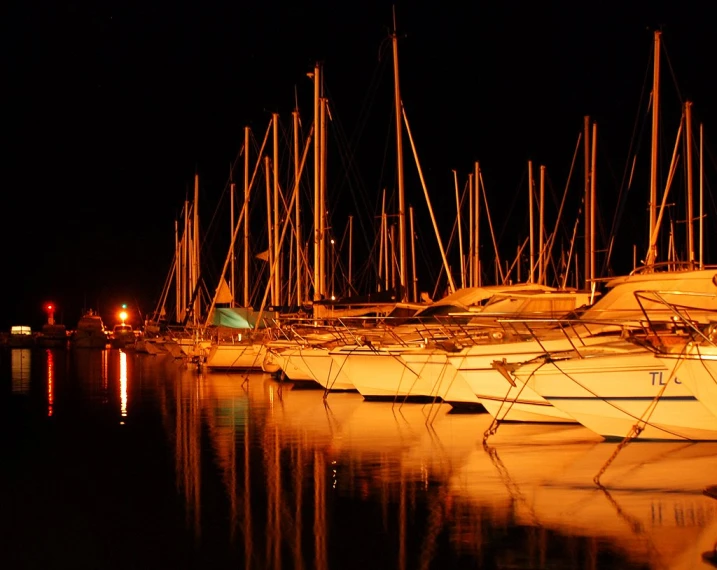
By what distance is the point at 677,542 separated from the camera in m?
10.1

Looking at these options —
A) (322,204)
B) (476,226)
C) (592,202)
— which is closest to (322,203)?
(322,204)

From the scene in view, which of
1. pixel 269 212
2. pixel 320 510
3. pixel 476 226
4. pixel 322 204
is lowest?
pixel 320 510

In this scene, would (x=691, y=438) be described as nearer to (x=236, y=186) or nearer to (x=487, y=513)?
(x=487, y=513)

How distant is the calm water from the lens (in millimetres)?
10062

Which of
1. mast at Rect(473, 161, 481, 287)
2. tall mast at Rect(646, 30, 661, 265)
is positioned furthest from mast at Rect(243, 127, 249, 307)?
tall mast at Rect(646, 30, 661, 265)

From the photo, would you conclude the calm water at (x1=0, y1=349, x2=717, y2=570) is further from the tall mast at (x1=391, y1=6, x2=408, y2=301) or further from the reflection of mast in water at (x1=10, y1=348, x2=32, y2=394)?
the reflection of mast in water at (x1=10, y1=348, x2=32, y2=394)

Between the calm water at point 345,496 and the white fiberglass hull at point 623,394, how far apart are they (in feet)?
1.15

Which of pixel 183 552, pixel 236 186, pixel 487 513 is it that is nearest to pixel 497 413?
pixel 487 513

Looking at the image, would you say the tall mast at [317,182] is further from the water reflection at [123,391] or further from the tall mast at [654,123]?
the tall mast at [654,123]

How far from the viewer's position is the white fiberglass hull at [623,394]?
1541 centimetres

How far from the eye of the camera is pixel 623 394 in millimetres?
15789

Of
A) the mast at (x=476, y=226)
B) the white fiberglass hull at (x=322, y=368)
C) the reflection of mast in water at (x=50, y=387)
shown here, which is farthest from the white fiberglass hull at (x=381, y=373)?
the mast at (x=476, y=226)

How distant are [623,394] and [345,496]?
5.11m

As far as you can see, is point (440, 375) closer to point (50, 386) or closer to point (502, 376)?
point (502, 376)
